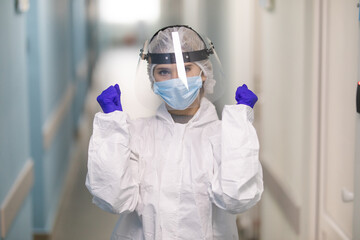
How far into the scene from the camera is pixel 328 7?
8.50 feet

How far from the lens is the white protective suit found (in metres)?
1.79

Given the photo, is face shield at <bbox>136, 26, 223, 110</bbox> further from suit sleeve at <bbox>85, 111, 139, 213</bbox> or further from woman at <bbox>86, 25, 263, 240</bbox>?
suit sleeve at <bbox>85, 111, 139, 213</bbox>

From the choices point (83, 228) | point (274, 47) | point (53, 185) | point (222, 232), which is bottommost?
point (83, 228)

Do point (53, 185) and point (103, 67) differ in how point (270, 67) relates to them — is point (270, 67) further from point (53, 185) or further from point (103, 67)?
point (103, 67)

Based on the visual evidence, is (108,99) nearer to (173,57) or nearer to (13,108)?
(173,57)

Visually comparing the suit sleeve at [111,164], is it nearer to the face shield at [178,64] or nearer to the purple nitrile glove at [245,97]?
the face shield at [178,64]

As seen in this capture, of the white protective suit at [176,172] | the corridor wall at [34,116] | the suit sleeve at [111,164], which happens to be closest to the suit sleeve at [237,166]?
the white protective suit at [176,172]

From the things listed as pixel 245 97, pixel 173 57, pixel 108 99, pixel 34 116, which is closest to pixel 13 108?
pixel 34 116

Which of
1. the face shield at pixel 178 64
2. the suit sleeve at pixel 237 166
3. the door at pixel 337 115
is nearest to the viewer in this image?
the suit sleeve at pixel 237 166

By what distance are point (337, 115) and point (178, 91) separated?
936 millimetres

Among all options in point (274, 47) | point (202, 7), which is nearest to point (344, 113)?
point (274, 47)

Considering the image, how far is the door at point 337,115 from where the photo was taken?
2.31 metres

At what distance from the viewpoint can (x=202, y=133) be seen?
1.98 meters

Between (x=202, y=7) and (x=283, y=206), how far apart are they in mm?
4057
